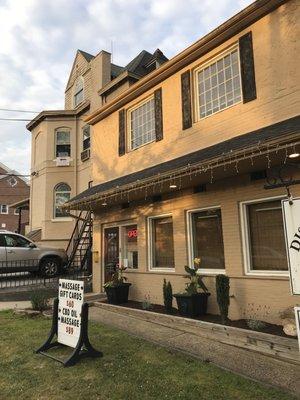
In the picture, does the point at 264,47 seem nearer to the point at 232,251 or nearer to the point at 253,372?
the point at 232,251

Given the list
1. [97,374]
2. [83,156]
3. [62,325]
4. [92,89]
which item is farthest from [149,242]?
[92,89]

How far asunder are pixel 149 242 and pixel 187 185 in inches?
92.8

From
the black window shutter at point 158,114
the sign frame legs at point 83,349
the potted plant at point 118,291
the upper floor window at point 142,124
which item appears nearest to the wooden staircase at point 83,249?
the potted plant at point 118,291

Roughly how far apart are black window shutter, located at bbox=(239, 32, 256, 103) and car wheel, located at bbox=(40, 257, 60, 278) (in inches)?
395

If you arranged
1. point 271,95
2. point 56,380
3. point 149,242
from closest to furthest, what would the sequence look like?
point 56,380 → point 271,95 → point 149,242

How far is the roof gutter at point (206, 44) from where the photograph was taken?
310 inches

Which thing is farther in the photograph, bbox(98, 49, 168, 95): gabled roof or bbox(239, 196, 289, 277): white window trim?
bbox(98, 49, 168, 95): gabled roof

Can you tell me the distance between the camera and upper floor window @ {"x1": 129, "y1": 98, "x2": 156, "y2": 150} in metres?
11.1

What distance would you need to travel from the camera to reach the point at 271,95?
759 centimetres

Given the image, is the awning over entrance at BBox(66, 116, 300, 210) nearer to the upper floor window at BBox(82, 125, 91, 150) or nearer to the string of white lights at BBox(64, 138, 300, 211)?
the string of white lights at BBox(64, 138, 300, 211)

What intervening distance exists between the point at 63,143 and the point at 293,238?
17928 mm

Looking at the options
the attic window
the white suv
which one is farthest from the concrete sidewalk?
the attic window

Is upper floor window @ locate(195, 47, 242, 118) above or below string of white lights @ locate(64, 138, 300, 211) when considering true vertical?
above

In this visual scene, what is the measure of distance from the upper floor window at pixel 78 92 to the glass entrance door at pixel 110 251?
10.2 meters
